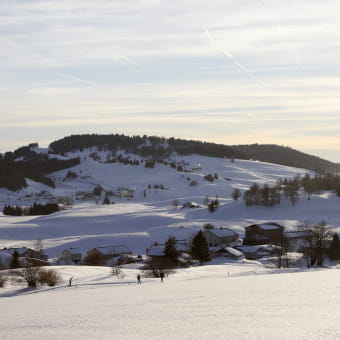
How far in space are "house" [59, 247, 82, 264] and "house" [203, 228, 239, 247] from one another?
82.8ft

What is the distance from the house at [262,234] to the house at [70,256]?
31904 mm

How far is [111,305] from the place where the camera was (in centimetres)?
2027

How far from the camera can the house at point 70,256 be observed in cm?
6556

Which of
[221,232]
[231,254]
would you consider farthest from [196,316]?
[221,232]

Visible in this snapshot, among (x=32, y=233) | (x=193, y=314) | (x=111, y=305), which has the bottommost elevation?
(x=32, y=233)

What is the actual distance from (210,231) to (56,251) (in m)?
28.3

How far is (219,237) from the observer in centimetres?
8019

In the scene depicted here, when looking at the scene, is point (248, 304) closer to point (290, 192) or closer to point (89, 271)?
point (89, 271)

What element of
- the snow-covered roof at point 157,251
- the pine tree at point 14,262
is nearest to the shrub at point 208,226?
the snow-covered roof at point 157,251

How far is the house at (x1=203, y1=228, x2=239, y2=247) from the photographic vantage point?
263 feet

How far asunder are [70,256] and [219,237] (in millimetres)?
27896

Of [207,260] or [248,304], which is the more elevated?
[248,304]

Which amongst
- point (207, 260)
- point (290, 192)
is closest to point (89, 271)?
point (207, 260)

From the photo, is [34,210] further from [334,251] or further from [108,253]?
[334,251]
